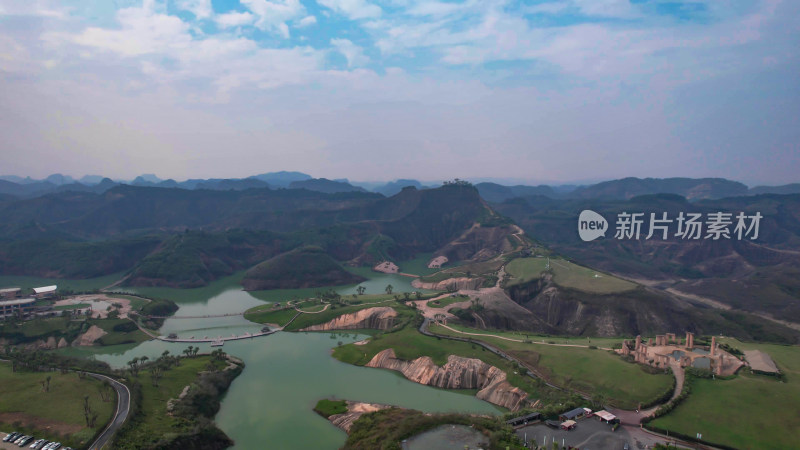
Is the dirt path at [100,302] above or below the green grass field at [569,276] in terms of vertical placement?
below

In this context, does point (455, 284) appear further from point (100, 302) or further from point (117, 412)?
point (117, 412)

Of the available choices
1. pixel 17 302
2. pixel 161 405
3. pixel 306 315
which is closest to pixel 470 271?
pixel 306 315

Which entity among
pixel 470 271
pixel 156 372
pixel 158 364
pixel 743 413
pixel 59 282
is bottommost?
pixel 59 282

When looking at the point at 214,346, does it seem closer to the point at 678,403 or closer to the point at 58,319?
the point at 58,319

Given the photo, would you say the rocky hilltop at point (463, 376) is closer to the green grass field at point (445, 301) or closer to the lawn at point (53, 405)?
the green grass field at point (445, 301)

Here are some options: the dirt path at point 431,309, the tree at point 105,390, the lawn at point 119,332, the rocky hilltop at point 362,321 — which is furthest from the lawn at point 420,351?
the lawn at point 119,332

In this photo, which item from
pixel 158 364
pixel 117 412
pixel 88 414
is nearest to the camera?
pixel 88 414

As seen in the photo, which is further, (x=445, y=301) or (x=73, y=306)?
(x=445, y=301)
